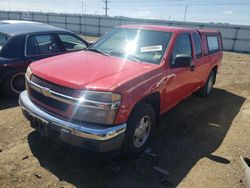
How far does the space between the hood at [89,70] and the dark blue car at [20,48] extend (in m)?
2.03

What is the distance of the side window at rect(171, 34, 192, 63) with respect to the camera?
14.3 feet

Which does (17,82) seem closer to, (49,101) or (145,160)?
(49,101)

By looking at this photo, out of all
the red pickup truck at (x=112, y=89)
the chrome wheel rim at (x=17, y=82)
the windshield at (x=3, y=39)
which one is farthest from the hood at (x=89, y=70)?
the windshield at (x=3, y=39)

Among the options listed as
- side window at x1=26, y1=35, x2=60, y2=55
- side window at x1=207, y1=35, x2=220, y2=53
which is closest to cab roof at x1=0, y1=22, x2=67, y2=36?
side window at x1=26, y1=35, x2=60, y2=55

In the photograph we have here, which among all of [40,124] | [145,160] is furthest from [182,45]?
[40,124]

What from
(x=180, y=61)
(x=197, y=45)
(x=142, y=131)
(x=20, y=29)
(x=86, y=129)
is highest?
(x=20, y=29)

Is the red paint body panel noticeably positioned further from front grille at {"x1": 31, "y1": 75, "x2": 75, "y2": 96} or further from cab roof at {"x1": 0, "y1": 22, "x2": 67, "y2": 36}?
cab roof at {"x1": 0, "y1": 22, "x2": 67, "y2": 36}

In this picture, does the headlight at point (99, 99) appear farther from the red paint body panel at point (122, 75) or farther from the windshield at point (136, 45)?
the windshield at point (136, 45)

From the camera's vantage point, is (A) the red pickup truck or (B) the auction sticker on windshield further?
(B) the auction sticker on windshield

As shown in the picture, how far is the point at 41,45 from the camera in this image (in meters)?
6.15

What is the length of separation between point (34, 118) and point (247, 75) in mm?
9848

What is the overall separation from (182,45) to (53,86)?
Result: 8.80ft

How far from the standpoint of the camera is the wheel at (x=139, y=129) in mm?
3293

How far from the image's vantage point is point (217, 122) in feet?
17.6
